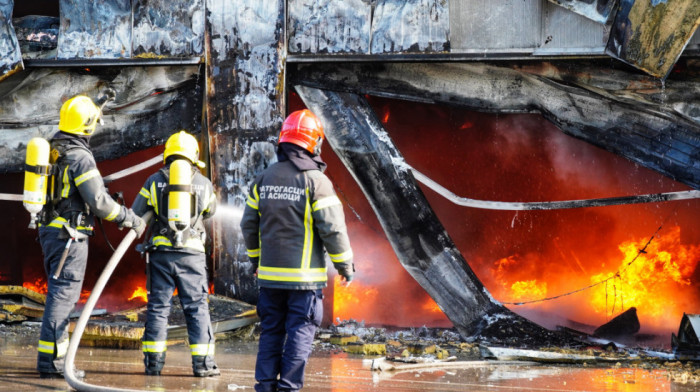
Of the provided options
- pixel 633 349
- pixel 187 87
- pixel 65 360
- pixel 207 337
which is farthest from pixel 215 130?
pixel 633 349

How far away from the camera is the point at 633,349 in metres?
7.67

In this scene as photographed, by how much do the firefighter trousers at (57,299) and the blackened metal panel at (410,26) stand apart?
3469 millimetres

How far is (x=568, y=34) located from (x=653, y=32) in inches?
29.9

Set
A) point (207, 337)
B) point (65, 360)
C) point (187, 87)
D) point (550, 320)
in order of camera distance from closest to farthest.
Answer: point (65, 360)
point (207, 337)
point (187, 87)
point (550, 320)

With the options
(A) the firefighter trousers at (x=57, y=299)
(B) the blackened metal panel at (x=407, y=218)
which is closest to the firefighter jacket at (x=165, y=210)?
(A) the firefighter trousers at (x=57, y=299)

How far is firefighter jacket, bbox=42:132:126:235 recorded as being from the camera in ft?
18.1

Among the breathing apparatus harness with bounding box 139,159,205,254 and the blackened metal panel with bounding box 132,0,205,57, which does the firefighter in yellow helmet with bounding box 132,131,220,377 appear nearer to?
the breathing apparatus harness with bounding box 139,159,205,254

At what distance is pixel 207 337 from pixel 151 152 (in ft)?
15.8

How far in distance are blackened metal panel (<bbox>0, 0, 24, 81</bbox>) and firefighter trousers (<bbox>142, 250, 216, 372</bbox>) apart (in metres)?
3.32

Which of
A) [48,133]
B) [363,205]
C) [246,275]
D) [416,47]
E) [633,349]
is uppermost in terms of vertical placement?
[416,47]

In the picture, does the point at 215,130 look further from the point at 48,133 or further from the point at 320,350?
the point at 320,350

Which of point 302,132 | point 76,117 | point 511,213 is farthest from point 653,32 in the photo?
point 76,117

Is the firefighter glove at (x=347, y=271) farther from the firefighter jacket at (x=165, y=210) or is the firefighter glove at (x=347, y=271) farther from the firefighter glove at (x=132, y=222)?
the firefighter glove at (x=132, y=222)

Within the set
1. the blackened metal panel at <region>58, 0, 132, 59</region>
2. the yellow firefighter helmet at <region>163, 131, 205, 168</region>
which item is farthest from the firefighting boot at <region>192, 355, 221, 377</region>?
the blackened metal panel at <region>58, 0, 132, 59</region>
